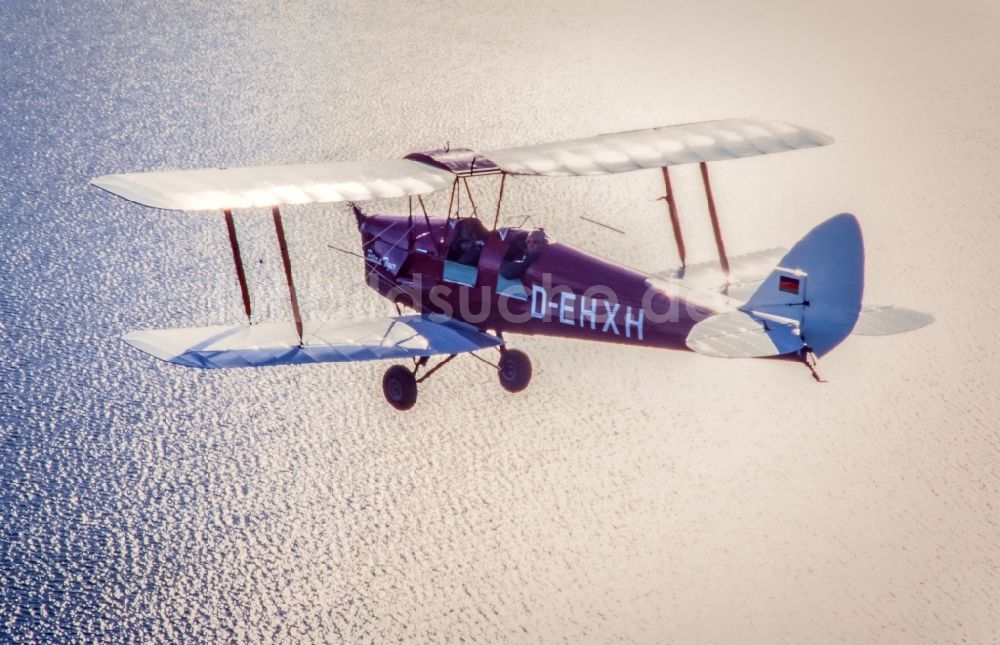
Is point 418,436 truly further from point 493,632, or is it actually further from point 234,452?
point 493,632

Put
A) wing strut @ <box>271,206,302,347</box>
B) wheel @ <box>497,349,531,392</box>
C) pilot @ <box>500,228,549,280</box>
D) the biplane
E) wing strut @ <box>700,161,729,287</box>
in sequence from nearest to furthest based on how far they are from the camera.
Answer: the biplane, wing strut @ <box>271,206,302,347</box>, pilot @ <box>500,228,549,280</box>, wheel @ <box>497,349,531,392</box>, wing strut @ <box>700,161,729,287</box>

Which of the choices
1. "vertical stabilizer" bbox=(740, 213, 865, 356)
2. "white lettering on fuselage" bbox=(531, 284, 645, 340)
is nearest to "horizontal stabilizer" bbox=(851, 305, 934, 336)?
"vertical stabilizer" bbox=(740, 213, 865, 356)

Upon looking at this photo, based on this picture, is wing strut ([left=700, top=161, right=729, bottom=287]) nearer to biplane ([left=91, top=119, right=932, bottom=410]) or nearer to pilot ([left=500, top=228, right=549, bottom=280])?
biplane ([left=91, top=119, right=932, bottom=410])

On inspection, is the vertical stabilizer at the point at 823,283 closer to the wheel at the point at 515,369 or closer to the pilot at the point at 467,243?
the wheel at the point at 515,369

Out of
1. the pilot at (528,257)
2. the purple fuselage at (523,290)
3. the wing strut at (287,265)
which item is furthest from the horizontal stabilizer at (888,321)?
the wing strut at (287,265)

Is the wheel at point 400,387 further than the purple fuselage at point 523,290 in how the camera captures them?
Yes

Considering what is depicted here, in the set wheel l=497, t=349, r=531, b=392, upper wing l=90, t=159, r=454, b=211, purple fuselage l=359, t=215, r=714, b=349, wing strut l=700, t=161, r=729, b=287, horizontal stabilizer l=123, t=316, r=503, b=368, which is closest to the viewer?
upper wing l=90, t=159, r=454, b=211

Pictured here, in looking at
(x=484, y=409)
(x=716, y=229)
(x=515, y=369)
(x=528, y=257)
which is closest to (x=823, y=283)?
(x=716, y=229)
